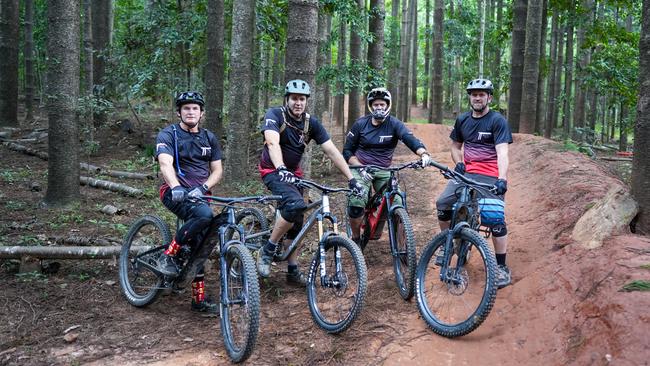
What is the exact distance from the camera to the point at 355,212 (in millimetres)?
6312

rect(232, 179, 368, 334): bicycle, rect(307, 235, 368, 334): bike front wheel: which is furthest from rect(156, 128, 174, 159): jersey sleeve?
rect(307, 235, 368, 334): bike front wheel

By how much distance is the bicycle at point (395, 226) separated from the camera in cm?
532

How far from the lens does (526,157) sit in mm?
11734

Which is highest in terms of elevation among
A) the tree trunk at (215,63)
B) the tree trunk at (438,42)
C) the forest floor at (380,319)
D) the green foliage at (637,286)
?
the tree trunk at (438,42)

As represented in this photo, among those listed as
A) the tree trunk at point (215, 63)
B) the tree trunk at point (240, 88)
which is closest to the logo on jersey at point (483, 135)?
the tree trunk at point (240, 88)

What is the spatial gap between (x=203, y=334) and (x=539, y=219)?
188 inches

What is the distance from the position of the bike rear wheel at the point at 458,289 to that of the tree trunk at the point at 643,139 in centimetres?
166

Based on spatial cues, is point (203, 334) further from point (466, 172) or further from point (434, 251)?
point (466, 172)

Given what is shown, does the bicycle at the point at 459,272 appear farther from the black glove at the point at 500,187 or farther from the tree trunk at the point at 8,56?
the tree trunk at the point at 8,56

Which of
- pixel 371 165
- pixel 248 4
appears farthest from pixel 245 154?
pixel 371 165

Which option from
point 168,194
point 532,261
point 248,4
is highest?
point 248,4

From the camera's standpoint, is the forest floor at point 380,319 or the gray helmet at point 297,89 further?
the gray helmet at point 297,89

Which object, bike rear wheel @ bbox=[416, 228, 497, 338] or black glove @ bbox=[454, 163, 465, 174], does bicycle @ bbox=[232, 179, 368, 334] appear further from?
black glove @ bbox=[454, 163, 465, 174]

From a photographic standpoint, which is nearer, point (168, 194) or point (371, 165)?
point (168, 194)
